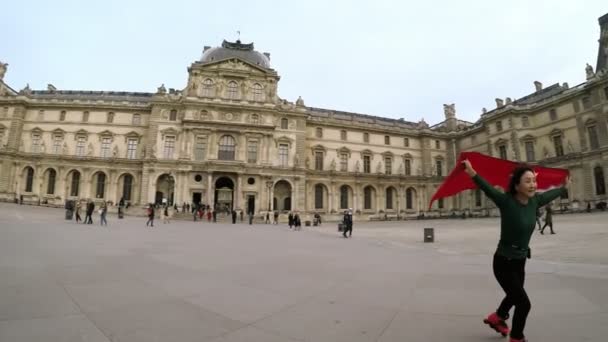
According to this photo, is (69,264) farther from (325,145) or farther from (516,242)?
(325,145)

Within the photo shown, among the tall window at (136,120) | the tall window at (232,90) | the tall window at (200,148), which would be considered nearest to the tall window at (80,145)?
the tall window at (136,120)

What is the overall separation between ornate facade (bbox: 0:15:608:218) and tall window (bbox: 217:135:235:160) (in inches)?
5.3

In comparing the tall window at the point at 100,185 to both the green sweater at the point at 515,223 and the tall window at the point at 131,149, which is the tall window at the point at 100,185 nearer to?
the tall window at the point at 131,149

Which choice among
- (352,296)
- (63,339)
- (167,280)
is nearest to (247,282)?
(167,280)

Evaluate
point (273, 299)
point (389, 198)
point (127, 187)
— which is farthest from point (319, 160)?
point (273, 299)

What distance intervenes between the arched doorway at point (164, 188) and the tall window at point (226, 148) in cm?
683

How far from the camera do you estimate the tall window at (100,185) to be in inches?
1668

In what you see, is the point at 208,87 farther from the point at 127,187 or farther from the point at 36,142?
the point at 36,142

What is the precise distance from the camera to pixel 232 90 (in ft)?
145

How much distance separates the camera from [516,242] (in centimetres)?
322

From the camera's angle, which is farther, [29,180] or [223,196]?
[223,196]

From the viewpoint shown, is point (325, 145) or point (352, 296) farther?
point (325, 145)

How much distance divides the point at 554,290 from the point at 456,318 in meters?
2.73

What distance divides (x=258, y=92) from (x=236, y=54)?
830cm
